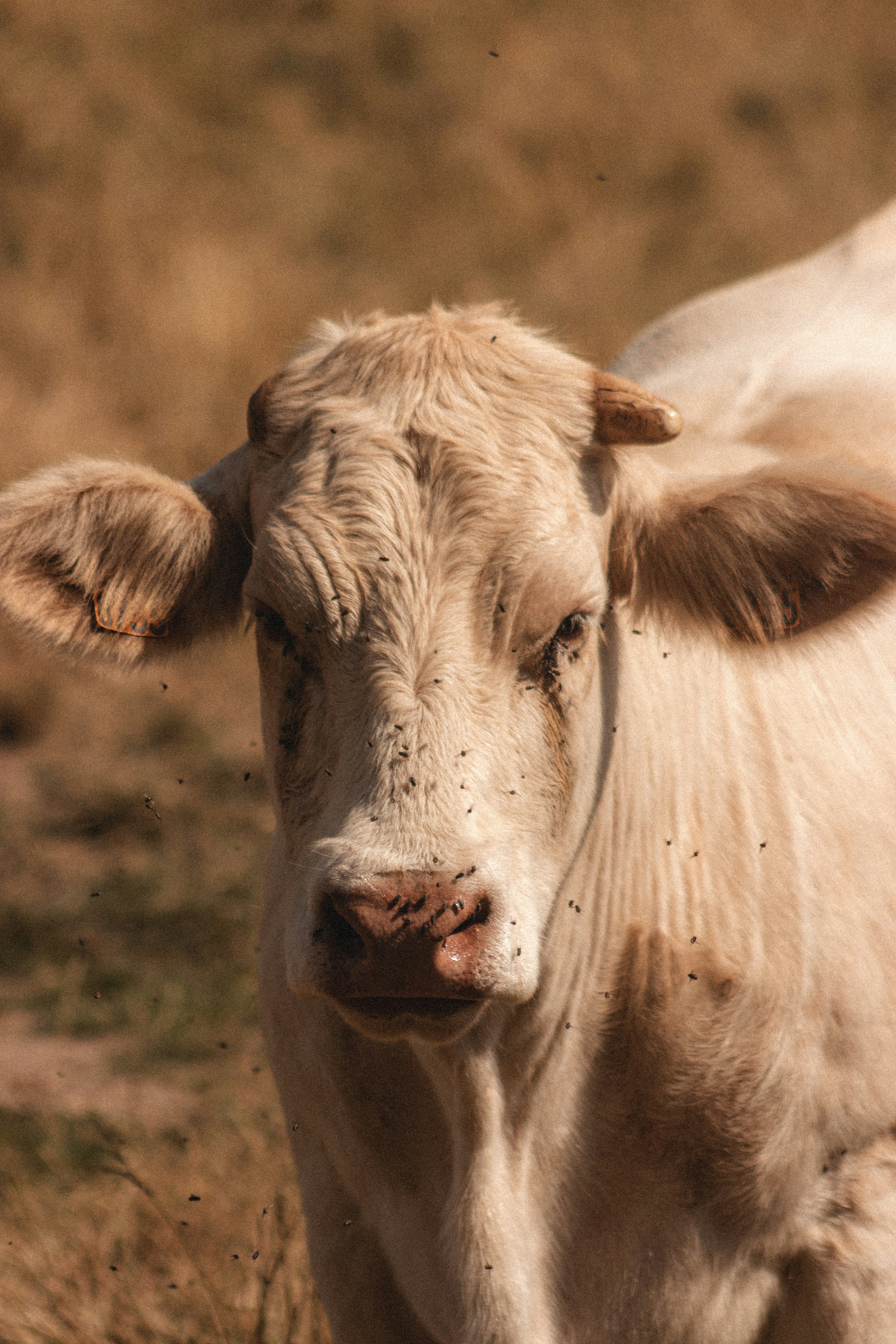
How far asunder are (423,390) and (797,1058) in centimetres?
149

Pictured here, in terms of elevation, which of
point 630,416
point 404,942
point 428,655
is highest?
point 630,416

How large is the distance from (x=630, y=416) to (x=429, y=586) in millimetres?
565

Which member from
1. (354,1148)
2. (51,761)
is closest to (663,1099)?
(354,1148)

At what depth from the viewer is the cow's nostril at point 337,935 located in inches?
86.3

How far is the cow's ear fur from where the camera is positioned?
2.71 meters

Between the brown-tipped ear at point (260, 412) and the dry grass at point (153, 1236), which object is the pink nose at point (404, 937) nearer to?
the brown-tipped ear at point (260, 412)

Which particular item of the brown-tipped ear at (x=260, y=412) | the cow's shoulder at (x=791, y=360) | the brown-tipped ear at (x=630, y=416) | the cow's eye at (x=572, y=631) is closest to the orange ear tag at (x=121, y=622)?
the brown-tipped ear at (x=260, y=412)

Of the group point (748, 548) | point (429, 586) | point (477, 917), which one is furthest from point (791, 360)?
point (477, 917)

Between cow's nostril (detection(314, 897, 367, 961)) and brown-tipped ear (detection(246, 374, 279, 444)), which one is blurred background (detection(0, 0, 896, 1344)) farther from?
cow's nostril (detection(314, 897, 367, 961))

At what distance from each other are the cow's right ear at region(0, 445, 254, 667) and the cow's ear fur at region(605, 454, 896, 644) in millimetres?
779

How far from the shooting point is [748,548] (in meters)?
2.79

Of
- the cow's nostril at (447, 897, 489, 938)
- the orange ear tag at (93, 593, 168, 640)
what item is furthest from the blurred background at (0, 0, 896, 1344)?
the cow's nostril at (447, 897, 489, 938)

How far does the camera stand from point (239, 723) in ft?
26.5

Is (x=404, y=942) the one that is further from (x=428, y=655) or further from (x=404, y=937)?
(x=428, y=655)
